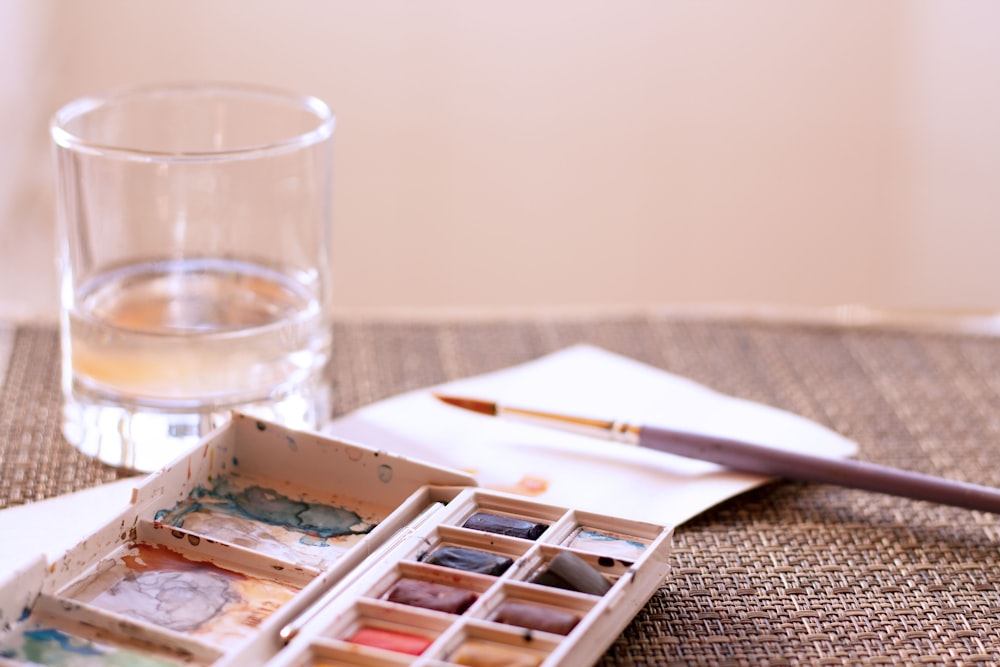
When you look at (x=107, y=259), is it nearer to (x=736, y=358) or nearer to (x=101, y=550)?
(x=101, y=550)

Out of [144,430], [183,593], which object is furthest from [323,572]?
[144,430]

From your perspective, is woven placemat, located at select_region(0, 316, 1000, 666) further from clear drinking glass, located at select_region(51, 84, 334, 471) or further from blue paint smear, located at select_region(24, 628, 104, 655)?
blue paint smear, located at select_region(24, 628, 104, 655)

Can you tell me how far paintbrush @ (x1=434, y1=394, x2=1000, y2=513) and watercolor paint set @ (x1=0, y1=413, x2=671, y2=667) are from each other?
112 millimetres

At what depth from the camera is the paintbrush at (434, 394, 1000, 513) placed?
0.49m

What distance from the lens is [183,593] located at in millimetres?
385

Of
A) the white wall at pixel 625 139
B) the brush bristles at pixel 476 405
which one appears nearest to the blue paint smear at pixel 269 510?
the brush bristles at pixel 476 405

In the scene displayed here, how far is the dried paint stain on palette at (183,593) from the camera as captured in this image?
37 centimetres

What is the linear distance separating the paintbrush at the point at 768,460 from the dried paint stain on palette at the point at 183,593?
18cm

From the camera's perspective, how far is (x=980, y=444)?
1.88 ft

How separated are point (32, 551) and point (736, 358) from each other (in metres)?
0.38

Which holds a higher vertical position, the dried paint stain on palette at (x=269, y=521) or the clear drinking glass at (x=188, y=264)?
the clear drinking glass at (x=188, y=264)


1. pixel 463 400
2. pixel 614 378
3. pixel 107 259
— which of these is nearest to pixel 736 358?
pixel 614 378

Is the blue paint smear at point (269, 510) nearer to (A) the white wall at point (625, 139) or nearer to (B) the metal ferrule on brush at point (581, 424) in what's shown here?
(B) the metal ferrule on brush at point (581, 424)

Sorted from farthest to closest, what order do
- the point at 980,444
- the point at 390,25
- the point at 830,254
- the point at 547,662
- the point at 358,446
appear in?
the point at 830,254 < the point at 390,25 < the point at 980,444 < the point at 358,446 < the point at 547,662
